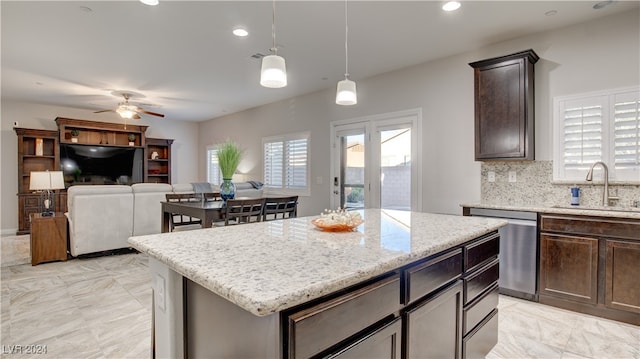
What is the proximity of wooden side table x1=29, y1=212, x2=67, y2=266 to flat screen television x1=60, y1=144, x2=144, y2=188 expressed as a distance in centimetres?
335

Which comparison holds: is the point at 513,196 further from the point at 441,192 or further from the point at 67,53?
the point at 67,53

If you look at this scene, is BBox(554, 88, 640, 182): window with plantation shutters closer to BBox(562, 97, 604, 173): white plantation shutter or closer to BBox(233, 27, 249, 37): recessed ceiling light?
BBox(562, 97, 604, 173): white plantation shutter

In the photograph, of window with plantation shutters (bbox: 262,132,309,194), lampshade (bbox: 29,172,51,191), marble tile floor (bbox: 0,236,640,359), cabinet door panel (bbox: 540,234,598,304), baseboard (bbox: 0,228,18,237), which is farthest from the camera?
baseboard (bbox: 0,228,18,237)

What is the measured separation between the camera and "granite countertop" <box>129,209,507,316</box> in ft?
2.85

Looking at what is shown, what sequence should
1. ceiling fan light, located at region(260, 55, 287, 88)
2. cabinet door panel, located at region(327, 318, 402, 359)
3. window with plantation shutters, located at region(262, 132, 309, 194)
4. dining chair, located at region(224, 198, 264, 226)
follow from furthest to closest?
window with plantation shutters, located at region(262, 132, 309, 194)
dining chair, located at region(224, 198, 264, 226)
ceiling fan light, located at region(260, 55, 287, 88)
cabinet door panel, located at region(327, 318, 402, 359)

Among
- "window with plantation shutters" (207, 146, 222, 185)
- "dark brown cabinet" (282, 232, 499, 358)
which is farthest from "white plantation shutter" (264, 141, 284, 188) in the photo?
"dark brown cabinet" (282, 232, 499, 358)

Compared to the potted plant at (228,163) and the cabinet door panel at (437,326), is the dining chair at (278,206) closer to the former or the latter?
the potted plant at (228,163)

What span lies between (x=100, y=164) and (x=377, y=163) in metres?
6.58

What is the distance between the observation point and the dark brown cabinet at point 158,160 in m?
8.35

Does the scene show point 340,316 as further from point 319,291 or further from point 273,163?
point 273,163

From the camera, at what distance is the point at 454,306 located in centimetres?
159

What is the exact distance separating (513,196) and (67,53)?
566 cm

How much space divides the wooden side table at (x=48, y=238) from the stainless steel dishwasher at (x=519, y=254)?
5364mm

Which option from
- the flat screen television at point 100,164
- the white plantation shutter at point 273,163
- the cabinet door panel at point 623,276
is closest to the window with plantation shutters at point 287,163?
the white plantation shutter at point 273,163
